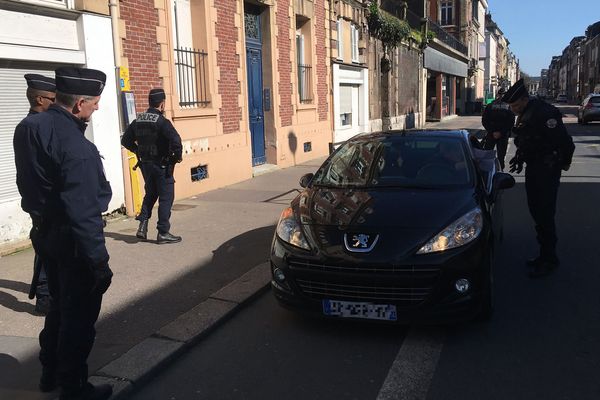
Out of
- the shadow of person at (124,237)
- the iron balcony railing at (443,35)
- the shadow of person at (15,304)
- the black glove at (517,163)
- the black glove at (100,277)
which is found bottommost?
the shadow of person at (15,304)

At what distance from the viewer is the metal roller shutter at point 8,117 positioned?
22.0 feet

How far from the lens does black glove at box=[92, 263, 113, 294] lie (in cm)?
295

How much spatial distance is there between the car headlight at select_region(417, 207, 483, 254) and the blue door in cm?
915

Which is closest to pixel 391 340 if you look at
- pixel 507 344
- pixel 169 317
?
pixel 507 344

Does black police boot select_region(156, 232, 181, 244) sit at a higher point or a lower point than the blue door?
lower

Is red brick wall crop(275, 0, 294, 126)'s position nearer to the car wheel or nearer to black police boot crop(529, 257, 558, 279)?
black police boot crop(529, 257, 558, 279)

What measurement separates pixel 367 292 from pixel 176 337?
1.47 metres

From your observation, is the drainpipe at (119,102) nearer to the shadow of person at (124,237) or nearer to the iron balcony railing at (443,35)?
the shadow of person at (124,237)

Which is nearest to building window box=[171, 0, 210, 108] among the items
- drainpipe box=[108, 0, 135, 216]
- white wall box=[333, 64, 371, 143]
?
drainpipe box=[108, 0, 135, 216]

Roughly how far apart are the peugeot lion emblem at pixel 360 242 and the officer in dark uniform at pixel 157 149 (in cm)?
315

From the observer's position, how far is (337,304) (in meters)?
4.05

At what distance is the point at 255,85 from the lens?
13.0m

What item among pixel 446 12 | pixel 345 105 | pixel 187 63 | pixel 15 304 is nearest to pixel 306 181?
pixel 15 304

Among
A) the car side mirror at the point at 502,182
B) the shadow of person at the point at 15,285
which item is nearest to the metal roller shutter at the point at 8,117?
the shadow of person at the point at 15,285
